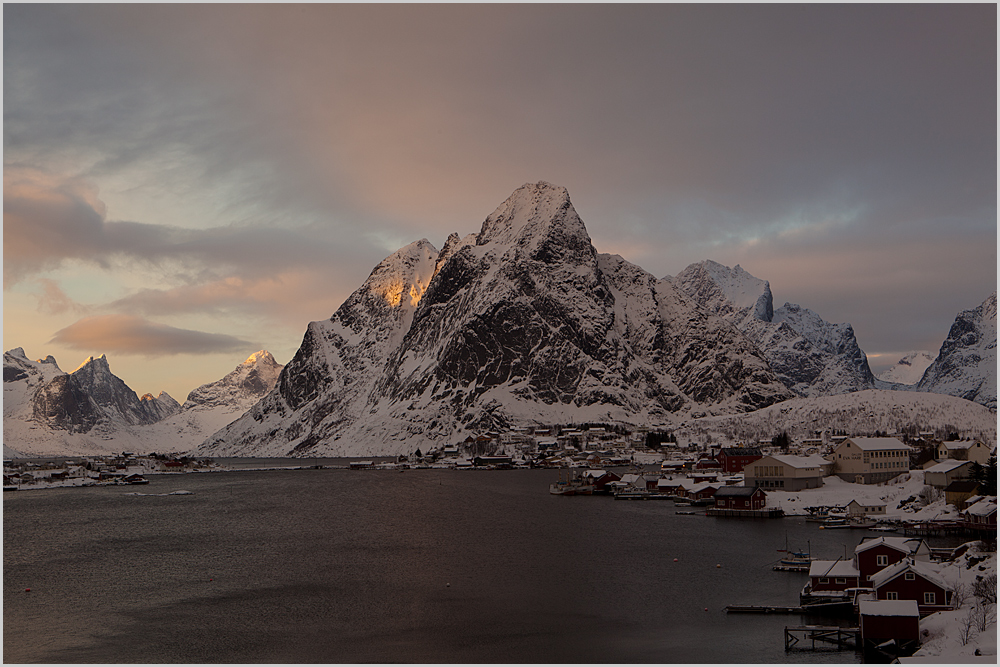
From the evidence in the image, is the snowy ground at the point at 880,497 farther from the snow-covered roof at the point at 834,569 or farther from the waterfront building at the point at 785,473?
the snow-covered roof at the point at 834,569

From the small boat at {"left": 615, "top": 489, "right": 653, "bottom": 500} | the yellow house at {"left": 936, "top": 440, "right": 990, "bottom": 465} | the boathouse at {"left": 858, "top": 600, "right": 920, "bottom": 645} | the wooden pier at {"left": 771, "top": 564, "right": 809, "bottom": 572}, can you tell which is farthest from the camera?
the small boat at {"left": 615, "top": 489, "right": 653, "bottom": 500}

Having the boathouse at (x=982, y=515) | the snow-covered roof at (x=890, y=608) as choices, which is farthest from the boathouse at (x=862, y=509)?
the snow-covered roof at (x=890, y=608)

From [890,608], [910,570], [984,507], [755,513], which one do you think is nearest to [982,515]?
[984,507]

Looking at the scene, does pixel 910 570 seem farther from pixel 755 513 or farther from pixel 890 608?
pixel 755 513

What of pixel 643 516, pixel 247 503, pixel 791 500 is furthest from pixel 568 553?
pixel 247 503

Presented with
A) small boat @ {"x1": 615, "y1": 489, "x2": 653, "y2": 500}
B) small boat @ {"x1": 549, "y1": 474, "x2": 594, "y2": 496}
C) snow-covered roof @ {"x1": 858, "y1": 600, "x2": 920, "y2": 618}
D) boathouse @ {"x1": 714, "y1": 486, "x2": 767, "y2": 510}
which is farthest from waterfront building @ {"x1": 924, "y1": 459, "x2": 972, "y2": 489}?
snow-covered roof @ {"x1": 858, "y1": 600, "x2": 920, "y2": 618}

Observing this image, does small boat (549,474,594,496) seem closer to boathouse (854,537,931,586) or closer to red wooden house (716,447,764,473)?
red wooden house (716,447,764,473)
